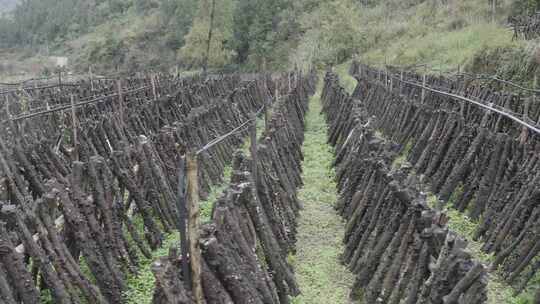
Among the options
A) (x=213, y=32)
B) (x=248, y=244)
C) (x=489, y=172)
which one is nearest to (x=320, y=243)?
(x=248, y=244)

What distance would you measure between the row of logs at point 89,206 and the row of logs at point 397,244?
5.86 ft

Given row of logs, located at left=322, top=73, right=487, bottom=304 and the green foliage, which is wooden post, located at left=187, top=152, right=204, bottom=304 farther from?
the green foliage

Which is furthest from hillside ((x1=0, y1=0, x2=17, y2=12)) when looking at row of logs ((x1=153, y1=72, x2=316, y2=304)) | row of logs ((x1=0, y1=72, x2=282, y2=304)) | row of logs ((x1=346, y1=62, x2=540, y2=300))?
row of logs ((x1=153, y1=72, x2=316, y2=304))

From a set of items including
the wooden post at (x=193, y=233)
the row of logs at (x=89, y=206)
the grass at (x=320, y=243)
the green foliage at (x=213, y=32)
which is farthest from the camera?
the green foliage at (x=213, y=32)

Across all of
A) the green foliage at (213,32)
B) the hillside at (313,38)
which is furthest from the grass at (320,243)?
the green foliage at (213,32)

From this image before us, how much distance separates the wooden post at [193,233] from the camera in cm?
334

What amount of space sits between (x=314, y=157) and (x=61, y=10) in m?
78.5

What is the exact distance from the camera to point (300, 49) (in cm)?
3706

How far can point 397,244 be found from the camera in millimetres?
4457

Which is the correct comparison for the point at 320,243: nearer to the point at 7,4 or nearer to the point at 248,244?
the point at 248,244

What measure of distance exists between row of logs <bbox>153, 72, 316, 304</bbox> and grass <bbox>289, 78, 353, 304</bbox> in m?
0.20

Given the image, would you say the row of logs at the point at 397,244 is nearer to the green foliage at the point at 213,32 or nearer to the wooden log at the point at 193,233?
the wooden log at the point at 193,233

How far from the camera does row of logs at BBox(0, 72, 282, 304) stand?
3854 mm

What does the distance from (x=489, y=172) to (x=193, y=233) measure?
4.49 metres
